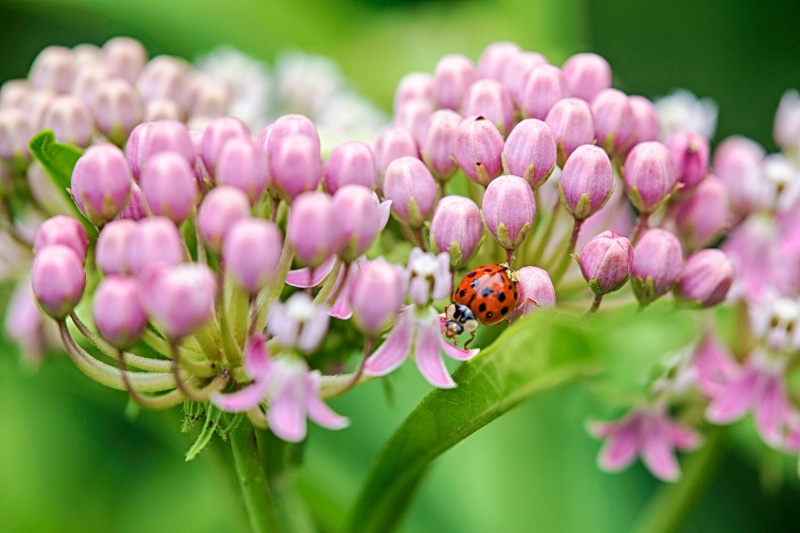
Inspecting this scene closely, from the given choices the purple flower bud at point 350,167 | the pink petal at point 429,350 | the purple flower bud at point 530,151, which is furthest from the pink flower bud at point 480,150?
the pink petal at point 429,350

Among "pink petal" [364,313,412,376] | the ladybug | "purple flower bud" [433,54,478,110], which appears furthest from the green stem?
"purple flower bud" [433,54,478,110]

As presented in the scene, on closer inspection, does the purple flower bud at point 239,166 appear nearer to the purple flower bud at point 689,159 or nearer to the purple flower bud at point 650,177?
Result: the purple flower bud at point 650,177

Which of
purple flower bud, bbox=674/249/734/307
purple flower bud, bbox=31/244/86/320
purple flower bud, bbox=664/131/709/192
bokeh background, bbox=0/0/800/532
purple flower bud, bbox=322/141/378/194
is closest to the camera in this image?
purple flower bud, bbox=31/244/86/320

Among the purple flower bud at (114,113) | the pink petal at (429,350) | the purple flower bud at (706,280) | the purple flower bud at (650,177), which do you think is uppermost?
the purple flower bud at (650,177)

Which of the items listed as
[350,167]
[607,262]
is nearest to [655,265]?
[607,262]

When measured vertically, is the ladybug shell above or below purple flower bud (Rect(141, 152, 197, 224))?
below

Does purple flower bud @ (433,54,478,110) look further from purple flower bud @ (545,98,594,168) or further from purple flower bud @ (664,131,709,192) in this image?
purple flower bud @ (664,131,709,192)

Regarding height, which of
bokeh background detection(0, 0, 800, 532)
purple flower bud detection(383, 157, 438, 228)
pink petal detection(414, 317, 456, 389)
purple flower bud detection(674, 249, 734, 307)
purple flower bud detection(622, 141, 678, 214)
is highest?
purple flower bud detection(622, 141, 678, 214)
